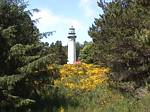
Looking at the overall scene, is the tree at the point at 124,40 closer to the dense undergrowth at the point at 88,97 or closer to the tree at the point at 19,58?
the dense undergrowth at the point at 88,97

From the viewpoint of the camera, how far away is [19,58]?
15344 millimetres

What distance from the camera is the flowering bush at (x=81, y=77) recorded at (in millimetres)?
19875

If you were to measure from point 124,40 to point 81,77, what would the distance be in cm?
339

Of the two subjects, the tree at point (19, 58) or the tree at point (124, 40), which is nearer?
the tree at point (19, 58)

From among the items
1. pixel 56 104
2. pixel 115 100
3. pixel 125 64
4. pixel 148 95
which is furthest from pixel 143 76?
pixel 56 104


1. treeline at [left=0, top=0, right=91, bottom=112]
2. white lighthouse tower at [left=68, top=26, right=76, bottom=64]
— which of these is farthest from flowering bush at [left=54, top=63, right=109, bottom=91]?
white lighthouse tower at [left=68, top=26, right=76, bottom=64]

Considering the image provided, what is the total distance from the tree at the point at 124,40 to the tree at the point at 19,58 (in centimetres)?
421

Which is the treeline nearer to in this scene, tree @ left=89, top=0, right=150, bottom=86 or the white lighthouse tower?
tree @ left=89, top=0, right=150, bottom=86

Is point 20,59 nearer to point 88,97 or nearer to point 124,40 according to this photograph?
point 88,97

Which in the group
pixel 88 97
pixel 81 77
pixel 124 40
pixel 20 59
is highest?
pixel 124 40

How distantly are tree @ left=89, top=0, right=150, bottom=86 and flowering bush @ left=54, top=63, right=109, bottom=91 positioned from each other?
961 millimetres

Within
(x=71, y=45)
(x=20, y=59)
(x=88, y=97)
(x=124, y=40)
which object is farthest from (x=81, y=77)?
(x=71, y=45)

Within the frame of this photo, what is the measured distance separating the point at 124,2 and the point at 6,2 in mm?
6553

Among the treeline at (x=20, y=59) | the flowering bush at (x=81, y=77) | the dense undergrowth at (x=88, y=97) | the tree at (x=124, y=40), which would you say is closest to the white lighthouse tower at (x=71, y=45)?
the flowering bush at (x=81, y=77)
